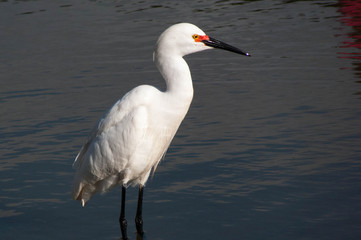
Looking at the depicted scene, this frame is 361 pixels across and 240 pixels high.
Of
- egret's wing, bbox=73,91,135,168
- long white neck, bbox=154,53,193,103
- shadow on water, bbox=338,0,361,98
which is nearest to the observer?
long white neck, bbox=154,53,193,103

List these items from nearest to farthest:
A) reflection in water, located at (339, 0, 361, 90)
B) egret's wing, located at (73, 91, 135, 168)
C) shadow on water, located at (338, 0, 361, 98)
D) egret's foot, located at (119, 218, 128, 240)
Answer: egret's wing, located at (73, 91, 135, 168) < egret's foot, located at (119, 218, 128, 240) < shadow on water, located at (338, 0, 361, 98) < reflection in water, located at (339, 0, 361, 90)

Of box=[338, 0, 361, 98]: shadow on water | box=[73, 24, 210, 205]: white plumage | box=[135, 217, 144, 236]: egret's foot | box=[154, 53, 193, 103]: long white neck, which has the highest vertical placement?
box=[154, 53, 193, 103]: long white neck

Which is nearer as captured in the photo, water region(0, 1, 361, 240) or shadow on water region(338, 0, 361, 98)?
water region(0, 1, 361, 240)

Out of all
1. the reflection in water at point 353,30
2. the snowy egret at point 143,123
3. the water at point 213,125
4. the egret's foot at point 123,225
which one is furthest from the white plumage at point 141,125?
the reflection in water at point 353,30

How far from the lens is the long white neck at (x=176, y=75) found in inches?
202

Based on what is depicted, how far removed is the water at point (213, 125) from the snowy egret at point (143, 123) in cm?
55

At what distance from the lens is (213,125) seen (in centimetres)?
816

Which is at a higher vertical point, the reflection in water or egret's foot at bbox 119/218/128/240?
the reflection in water

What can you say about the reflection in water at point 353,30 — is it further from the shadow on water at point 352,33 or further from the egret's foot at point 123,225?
the egret's foot at point 123,225

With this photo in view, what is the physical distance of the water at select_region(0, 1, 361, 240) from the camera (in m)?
5.78

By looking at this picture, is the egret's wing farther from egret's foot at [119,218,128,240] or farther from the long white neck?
egret's foot at [119,218,128,240]

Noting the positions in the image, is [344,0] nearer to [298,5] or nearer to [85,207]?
[298,5]

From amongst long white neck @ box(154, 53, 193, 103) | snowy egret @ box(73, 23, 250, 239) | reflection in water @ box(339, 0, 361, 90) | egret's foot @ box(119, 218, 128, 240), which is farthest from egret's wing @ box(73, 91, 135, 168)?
reflection in water @ box(339, 0, 361, 90)

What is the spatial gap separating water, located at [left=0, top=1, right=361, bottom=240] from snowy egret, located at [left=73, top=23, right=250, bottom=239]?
21.5 inches
